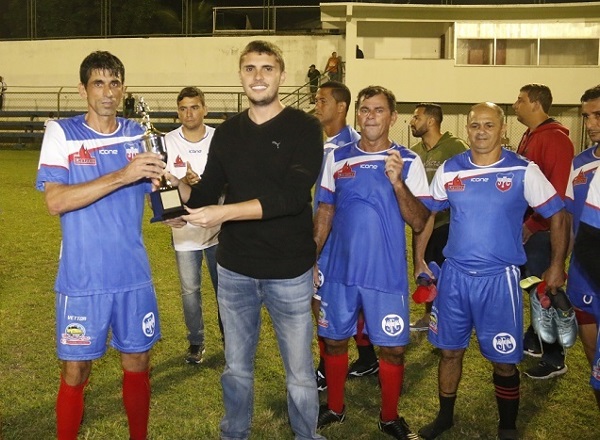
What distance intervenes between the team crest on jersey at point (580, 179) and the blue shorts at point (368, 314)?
5.06 ft

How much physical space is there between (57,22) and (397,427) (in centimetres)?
3692

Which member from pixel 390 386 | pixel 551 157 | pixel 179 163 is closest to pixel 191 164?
pixel 179 163

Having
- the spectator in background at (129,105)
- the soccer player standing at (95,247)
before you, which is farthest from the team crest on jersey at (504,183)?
the spectator in background at (129,105)

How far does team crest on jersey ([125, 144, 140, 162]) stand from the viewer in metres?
3.91

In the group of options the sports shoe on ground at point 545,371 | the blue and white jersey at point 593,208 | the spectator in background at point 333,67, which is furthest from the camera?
the spectator in background at point 333,67

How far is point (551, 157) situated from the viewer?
5770 mm

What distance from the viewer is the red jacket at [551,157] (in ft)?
18.8

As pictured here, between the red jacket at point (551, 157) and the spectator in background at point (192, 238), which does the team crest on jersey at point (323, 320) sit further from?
the red jacket at point (551, 157)

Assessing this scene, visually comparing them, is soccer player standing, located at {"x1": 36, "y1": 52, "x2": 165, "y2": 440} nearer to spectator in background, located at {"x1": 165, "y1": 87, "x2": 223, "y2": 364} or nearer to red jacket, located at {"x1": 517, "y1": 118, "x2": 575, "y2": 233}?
spectator in background, located at {"x1": 165, "y1": 87, "x2": 223, "y2": 364}

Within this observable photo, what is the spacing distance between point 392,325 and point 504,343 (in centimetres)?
71

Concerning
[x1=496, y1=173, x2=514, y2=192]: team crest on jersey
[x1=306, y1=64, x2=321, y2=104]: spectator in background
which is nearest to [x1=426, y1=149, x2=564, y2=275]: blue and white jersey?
[x1=496, y1=173, x2=514, y2=192]: team crest on jersey

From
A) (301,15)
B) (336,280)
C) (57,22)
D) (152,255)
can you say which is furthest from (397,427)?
(57,22)

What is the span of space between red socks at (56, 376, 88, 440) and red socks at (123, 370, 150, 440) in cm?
27

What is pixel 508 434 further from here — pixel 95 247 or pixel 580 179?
pixel 95 247
